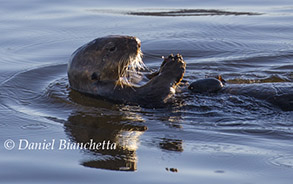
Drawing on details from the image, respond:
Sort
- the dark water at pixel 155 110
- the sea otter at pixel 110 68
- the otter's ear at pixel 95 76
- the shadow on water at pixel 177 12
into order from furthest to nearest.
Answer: the shadow on water at pixel 177 12, the otter's ear at pixel 95 76, the sea otter at pixel 110 68, the dark water at pixel 155 110

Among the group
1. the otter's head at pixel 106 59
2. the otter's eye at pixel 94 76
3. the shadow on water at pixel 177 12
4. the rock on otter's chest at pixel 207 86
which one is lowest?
the rock on otter's chest at pixel 207 86

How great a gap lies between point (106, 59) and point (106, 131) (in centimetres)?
118

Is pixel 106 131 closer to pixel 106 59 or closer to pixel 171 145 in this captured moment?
pixel 171 145

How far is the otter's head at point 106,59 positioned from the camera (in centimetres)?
627

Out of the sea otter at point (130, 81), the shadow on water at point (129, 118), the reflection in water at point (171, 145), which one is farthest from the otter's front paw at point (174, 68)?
the reflection in water at point (171, 145)

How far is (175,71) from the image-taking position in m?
6.00

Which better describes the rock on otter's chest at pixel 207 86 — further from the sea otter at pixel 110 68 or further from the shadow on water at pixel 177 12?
the shadow on water at pixel 177 12

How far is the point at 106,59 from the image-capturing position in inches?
250

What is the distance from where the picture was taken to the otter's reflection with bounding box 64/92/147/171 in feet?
15.1

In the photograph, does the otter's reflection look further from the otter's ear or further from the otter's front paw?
the otter's front paw

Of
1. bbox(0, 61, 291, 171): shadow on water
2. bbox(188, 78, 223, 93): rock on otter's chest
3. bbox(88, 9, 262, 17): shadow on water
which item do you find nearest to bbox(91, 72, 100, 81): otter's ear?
bbox(0, 61, 291, 171): shadow on water

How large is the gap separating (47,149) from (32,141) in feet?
0.88
